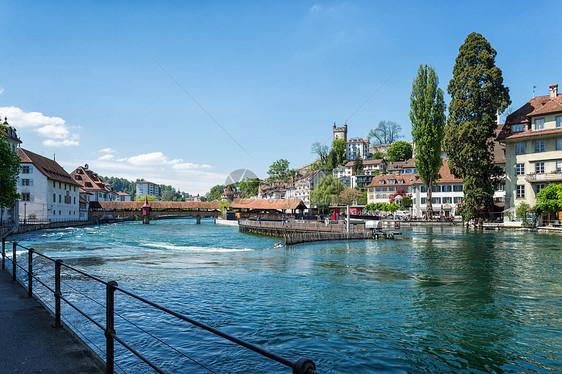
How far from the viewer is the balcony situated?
154ft

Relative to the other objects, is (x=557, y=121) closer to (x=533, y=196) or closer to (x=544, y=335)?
(x=533, y=196)

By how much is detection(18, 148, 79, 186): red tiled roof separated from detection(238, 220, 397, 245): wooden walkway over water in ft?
130

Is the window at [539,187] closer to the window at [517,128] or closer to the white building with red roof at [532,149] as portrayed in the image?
the white building with red roof at [532,149]

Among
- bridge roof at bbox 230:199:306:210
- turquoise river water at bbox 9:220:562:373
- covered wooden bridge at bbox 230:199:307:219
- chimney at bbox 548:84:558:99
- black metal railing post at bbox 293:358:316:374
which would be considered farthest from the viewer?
covered wooden bridge at bbox 230:199:307:219

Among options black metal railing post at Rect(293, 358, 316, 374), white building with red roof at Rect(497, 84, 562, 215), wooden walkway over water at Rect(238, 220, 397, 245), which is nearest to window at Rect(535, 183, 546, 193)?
white building with red roof at Rect(497, 84, 562, 215)

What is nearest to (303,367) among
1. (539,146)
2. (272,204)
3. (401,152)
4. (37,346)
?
(37,346)

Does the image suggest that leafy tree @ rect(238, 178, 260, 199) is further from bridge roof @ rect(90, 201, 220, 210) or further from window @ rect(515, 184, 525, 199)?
window @ rect(515, 184, 525, 199)

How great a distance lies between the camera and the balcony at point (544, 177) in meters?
47.1

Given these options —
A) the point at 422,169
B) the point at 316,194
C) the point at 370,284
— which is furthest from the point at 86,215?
the point at 370,284

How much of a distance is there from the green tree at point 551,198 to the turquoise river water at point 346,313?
25010 millimetres

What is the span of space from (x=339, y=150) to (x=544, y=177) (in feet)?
407

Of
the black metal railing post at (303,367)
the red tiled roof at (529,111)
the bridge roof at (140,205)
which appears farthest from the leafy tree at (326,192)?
the black metal railing post at (303,367)

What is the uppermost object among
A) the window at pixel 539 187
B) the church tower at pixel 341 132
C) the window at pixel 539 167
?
the church tower at pixel 341 132

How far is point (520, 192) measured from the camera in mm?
51188
